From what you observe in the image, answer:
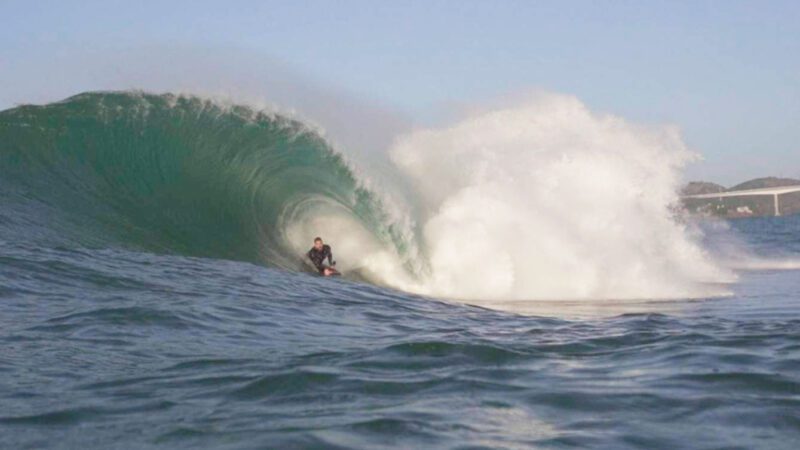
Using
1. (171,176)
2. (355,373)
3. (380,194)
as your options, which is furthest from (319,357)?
(380,194)

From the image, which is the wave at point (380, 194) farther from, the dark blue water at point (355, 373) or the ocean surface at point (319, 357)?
the dark blue water at point (355, 373)

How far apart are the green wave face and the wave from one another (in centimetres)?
4

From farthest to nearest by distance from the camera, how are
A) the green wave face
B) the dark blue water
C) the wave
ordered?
the wave < the green wave face < the dark blue water

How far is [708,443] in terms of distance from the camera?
4.21 m

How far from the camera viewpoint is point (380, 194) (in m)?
19.3

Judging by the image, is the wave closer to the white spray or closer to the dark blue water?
the white spray

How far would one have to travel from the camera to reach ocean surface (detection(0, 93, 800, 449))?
4387 millimetres

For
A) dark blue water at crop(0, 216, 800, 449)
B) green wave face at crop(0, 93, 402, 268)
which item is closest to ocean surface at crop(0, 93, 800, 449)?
dark blue water at crop(0, 216, 800, 449)

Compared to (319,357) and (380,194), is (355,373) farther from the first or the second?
(380,194)

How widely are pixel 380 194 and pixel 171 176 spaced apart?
4183 millimetres

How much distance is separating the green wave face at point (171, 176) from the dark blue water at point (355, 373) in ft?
16.2

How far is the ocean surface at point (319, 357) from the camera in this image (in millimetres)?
4387

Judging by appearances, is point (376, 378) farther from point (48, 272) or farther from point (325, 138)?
point (325, 138)

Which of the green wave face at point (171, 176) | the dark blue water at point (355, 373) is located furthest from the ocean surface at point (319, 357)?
the green wave face at point (171, 176)
